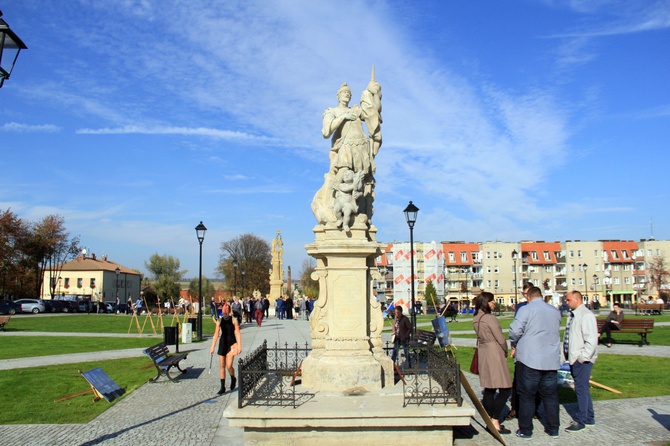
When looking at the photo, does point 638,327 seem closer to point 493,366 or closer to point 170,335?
point 493,366

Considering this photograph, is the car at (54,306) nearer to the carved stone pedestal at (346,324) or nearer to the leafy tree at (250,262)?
the leafy tree at (250,262)

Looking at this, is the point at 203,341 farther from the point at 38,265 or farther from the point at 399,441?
the point at 38,265

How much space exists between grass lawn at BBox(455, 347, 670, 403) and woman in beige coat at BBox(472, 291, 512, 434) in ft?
10.1

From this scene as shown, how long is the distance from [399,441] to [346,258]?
2.55 m

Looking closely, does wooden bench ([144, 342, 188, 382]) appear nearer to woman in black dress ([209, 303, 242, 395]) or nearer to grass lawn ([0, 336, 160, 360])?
woman in black dress ([209, 303, 242, 395])

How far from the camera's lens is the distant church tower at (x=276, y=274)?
5403cm

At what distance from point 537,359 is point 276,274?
47542 mm

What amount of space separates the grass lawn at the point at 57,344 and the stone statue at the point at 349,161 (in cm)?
1314

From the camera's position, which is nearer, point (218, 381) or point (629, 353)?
point (218, 381)

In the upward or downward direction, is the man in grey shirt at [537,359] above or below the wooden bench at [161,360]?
above

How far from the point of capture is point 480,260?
316 feet

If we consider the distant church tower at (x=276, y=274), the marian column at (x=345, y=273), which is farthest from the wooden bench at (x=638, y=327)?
the distant church tower at (x=276, y=274)

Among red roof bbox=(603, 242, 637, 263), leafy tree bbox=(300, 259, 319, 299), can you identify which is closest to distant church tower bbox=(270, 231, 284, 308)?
leafy tree bbox=(300, 259, 319, 299)

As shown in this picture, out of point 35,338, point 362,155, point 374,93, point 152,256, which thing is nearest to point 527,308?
point 362,155
